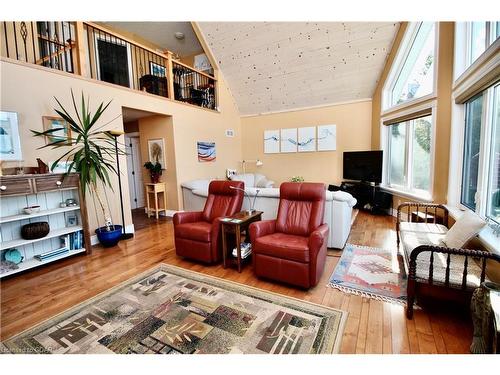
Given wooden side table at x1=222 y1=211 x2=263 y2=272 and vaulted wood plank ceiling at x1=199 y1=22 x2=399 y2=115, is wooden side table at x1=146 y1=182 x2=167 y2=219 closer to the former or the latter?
wooden side table at x1=222 y1=211 x2=263 y2=272

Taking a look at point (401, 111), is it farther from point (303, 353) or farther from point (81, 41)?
point (81, 41)

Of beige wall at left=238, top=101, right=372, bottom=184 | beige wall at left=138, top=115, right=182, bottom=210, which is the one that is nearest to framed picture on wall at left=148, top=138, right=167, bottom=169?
beige wall at left=138, top=115, right=182, bottom=210

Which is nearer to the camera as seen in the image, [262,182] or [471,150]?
[471,150]

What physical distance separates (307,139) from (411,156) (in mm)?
2644

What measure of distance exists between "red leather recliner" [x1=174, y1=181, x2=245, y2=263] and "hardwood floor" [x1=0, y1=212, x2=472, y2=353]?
0.17 m

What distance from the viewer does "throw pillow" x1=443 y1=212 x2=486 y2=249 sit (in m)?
2.03

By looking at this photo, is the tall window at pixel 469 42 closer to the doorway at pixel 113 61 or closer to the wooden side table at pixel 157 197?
the wooden side table at pixel 157 197

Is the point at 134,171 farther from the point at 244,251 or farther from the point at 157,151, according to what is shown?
the point at 244,251

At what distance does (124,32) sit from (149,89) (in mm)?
2760

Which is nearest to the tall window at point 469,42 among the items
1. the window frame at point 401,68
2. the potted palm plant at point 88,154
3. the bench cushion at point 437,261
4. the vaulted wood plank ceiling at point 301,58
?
the window frame at point 401,68

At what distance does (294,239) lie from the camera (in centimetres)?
255

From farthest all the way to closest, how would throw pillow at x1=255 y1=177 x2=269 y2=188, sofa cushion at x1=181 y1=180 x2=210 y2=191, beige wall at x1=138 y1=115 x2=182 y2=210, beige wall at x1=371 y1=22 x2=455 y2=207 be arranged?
1. throw pillow at x1=255 y1=177 x2=269 y2=188
2. beige wall at x1=138 y1=115 x2=182 y2=210
3. sofa cushion at x1=181 y1=180 x2=210 y2=191
4. beige wall at x1=371 y1=22 x2=455 y2=207

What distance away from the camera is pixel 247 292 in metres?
2.30

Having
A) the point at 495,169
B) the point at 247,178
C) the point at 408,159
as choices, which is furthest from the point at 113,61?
the point at 495,169
